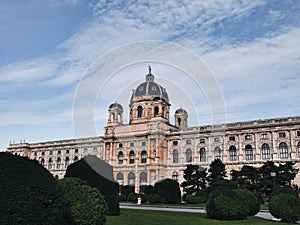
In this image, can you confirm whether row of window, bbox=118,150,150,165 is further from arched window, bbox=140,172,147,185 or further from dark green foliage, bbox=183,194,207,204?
dark green foliage, bbox=183,194,207,204

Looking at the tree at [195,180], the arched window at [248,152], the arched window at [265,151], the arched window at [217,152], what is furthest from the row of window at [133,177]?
the arched window at [265,151]

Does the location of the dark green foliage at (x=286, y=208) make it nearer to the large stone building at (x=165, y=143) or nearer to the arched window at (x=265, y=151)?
the large stone building at (x=165, y=143)

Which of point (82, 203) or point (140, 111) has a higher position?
point (140, 111)

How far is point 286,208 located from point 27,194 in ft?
49.3

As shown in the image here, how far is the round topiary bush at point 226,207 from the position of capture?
61.3ft

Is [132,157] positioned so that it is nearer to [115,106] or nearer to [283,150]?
[115,106]

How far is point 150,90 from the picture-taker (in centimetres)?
6925

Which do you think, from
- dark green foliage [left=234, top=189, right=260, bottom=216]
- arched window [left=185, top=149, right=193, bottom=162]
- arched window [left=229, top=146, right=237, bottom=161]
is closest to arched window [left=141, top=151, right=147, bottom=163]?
arched window [left=185, top=149, right=193, bottom=162]

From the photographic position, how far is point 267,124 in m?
54.9

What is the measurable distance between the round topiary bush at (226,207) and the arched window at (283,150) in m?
37.0

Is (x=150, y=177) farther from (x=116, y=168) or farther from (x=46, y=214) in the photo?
(x=46, y=214)

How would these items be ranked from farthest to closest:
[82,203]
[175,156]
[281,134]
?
[175,156] < [281,134] < [82,203]

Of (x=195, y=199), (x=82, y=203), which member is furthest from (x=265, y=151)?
(x=82, y=203)

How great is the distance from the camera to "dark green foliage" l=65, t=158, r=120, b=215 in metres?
18.0
